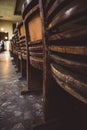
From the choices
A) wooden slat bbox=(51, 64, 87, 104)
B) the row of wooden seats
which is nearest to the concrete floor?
the row of wooden seats

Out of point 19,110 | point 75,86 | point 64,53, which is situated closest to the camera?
point 75,86

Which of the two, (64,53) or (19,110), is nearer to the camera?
(64,53)

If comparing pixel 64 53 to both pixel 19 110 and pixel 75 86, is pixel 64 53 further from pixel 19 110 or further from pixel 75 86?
pixel 19 110

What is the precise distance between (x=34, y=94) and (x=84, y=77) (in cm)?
146

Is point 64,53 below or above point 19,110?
above

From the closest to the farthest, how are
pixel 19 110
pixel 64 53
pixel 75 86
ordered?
1. pixel 75 86
2. pixel 64 53
3. pixel 19 110

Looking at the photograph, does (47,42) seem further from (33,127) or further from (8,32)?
(8,32)

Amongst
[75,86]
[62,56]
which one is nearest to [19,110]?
[62,56]

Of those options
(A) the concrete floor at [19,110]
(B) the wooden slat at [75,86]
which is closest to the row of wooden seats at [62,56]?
(B) the wooden slat at [75,86]

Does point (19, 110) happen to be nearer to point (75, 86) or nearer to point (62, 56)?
point (62, 56)

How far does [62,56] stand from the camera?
82 centimetres

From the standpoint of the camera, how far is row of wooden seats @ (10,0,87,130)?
1.88ft

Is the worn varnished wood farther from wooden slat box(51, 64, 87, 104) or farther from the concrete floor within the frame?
the concrete floor

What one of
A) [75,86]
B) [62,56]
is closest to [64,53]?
[62,56]
